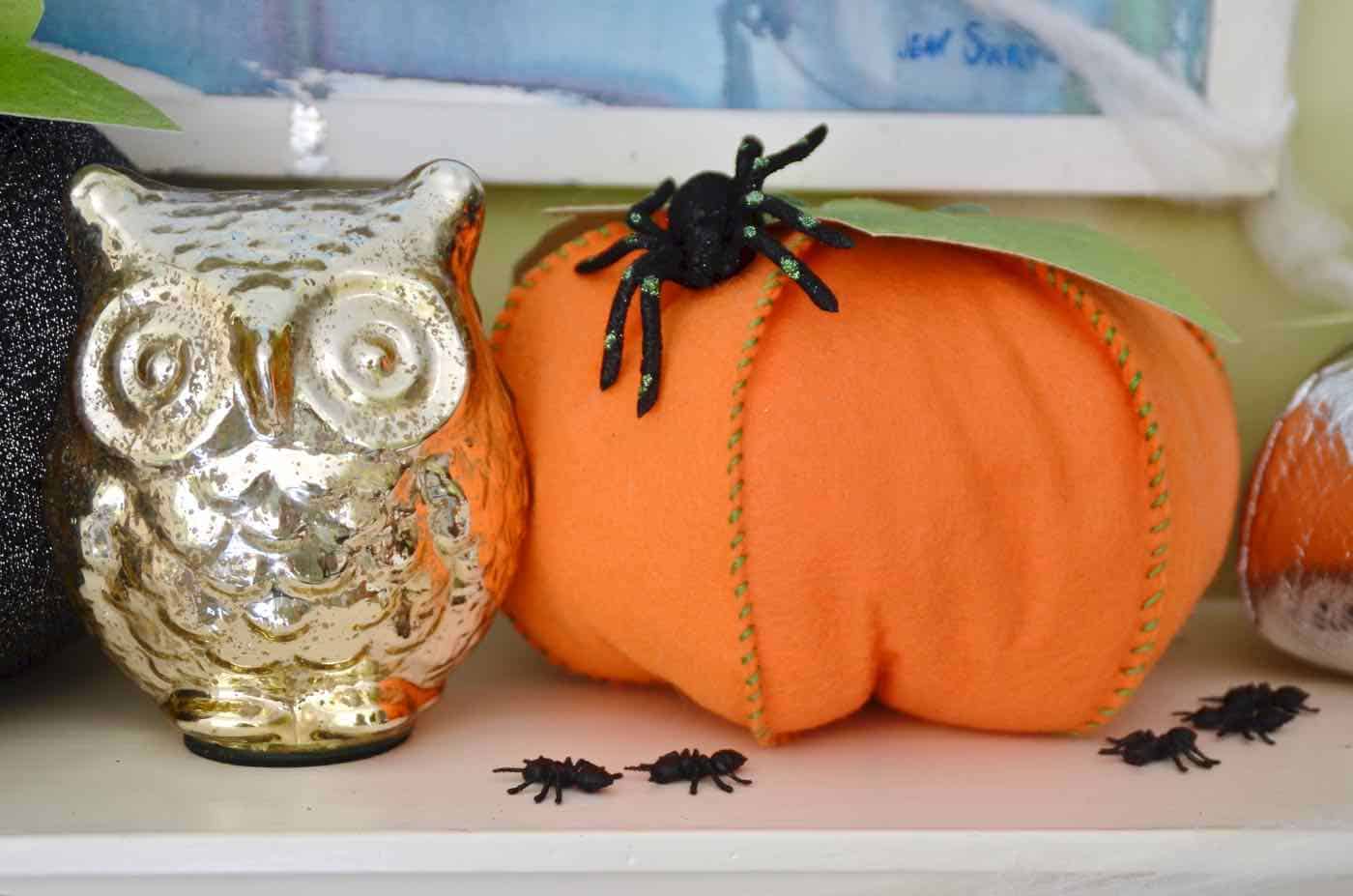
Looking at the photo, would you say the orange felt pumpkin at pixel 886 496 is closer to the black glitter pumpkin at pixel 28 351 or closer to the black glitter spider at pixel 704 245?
the black glitter spider at pixel 704 245

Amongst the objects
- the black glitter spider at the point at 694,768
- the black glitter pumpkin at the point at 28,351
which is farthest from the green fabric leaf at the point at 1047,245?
the black glitter pumpkin at the point at 28,351

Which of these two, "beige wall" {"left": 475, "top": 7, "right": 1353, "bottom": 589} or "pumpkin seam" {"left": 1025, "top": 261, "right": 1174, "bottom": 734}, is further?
"beige wall" {"left": 475, "top": 7, "right": 1353, "bottom": 589}

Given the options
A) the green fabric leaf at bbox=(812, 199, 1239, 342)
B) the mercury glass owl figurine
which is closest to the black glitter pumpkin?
the mercury glass owl figurine

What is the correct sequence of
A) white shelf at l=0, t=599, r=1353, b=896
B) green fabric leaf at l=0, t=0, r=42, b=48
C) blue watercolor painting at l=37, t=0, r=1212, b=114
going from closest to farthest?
white shelf at l=0, t=599, r=1353, b=896, green fabric leaf at l=0, t=0, r=42, b=48, blue watercolor painting at l=37, t=0, r=1212, b=114

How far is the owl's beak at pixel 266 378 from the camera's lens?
544 millimetres

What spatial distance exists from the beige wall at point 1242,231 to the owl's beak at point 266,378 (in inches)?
13.5

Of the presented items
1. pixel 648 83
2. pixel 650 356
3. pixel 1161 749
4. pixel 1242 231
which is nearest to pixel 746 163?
pixel 650 356

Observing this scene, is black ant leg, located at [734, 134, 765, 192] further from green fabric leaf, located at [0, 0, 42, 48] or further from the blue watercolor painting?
green fabric leaf, located at [0, 0, 42, 48]

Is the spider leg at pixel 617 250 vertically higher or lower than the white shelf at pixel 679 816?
higher

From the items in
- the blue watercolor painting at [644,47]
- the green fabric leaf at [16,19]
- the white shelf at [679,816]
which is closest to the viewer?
the white shelf at [679,816]

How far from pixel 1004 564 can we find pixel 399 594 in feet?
0.88

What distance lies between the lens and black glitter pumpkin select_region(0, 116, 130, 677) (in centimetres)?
59

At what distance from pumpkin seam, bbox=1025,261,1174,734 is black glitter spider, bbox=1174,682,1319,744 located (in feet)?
0.21

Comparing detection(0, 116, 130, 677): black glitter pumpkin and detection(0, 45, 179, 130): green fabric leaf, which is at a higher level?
detection(0, 45, 179, 130): green fabric leaf
